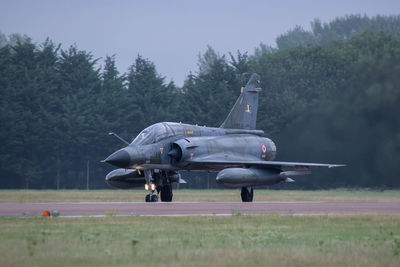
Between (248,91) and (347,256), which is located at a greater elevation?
(248,91)

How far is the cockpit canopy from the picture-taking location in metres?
27.6

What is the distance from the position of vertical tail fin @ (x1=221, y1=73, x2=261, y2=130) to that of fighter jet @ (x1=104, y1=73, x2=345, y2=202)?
59 cm

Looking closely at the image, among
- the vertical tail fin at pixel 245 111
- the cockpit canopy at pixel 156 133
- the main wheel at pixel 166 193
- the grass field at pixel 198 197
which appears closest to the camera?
the cockpit canopy at pixel 156 133

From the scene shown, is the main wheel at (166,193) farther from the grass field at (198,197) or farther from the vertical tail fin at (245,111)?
the vertical tail fin at (245,111)

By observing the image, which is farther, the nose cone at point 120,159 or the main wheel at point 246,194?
the main wheel at point 246,194

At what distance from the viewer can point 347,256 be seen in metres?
Answer: 11.5

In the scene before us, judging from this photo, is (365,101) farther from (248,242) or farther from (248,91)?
(248,242)

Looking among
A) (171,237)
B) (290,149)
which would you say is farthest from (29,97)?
(171,237)

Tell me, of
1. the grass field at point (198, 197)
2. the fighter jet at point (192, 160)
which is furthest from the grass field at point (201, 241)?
the grass field at point (198, 197)

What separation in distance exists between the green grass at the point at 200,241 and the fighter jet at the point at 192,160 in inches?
349

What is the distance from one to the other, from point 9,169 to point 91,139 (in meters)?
6.80

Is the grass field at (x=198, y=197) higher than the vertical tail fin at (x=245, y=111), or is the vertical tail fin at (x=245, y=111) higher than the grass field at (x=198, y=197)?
the vertical tail fin at (x=245, y=111)

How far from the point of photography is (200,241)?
524 inches

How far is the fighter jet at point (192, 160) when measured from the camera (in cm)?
2688
